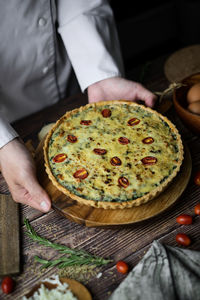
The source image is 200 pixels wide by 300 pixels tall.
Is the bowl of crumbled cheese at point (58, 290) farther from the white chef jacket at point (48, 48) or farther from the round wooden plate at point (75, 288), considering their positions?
the white chef jacket at point (48, 48)

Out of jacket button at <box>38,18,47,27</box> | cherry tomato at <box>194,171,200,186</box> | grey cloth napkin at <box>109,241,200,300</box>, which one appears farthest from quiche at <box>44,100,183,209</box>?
jacket button at <box>38,18,47,27</box>

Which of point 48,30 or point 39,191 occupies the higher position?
point 48,30

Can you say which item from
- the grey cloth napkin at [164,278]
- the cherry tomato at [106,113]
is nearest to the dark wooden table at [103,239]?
the grey cloth napkin at [164,278]

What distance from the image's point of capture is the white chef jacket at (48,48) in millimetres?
2678

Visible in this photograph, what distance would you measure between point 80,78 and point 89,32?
41 cm

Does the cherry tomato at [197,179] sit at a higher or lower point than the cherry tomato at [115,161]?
lower

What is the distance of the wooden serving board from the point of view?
2.10 meters

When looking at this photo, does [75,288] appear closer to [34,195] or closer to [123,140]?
[34,195]

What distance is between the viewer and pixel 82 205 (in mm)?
2180

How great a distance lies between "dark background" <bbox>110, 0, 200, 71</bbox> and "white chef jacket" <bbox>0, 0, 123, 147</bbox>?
2.60m

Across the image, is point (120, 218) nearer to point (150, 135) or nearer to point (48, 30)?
point (150, 135)

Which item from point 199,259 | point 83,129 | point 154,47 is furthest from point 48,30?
point 154,47

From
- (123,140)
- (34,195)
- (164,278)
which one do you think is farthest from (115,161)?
(164,278)

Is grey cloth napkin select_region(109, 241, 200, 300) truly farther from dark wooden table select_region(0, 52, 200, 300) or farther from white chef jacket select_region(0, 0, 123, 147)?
white chef jacket select_region(0, 0, 123, 147)
